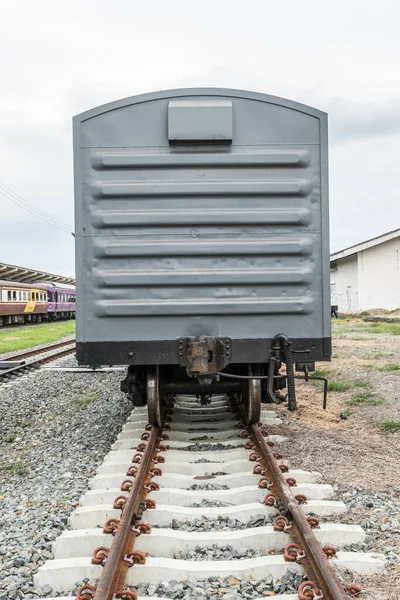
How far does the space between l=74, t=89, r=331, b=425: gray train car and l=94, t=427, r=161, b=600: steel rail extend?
1.31m

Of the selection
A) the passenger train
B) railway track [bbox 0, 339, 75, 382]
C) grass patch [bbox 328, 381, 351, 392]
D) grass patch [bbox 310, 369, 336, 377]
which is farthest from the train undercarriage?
the passenger train

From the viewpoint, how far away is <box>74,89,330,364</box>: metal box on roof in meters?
5.09

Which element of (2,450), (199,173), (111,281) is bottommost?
(2,450)

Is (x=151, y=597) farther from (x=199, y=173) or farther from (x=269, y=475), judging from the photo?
(x=199, y=173)

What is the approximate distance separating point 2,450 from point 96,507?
2.66 m

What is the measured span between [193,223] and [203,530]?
8.81ft

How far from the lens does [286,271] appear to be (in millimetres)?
5137

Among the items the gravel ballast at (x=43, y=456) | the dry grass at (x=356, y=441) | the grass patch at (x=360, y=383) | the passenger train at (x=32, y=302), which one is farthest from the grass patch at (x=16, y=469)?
the passenger train at (x=32, y=302)

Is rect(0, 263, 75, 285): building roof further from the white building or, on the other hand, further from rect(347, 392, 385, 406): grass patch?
rect(347, 392, 385, 406): grass patch

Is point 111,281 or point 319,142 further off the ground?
point 319,142

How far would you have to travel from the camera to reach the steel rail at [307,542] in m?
2.65

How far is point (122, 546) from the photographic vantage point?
10.2ft

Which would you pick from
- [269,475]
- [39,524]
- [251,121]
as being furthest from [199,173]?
[39,524]

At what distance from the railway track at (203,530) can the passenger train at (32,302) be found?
30.3 m
